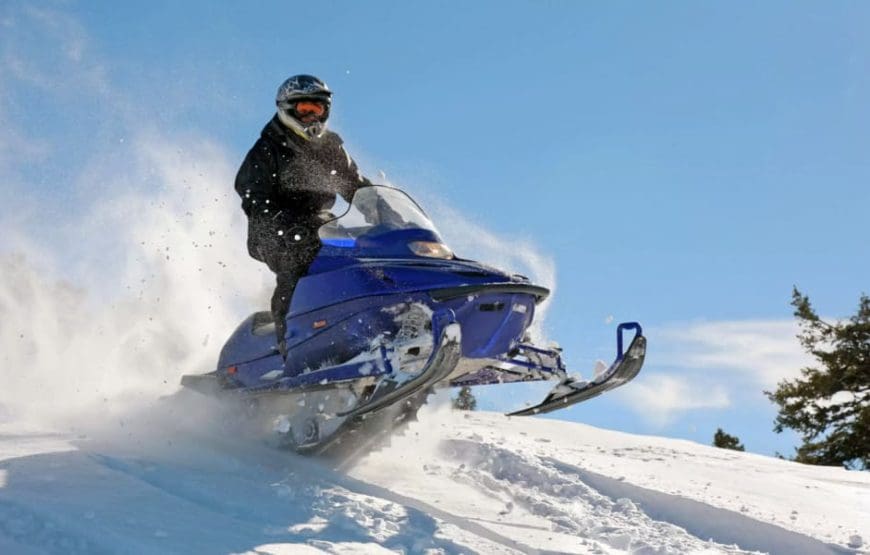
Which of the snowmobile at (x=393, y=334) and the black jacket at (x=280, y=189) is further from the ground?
the black jacket at (x=280, y=189)

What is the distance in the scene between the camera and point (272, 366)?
23.4ft

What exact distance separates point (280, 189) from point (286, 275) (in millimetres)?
681

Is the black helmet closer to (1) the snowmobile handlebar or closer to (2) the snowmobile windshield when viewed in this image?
(2) the snowmobile windshield

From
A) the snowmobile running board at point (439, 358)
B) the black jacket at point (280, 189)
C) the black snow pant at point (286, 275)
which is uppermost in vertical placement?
the black jacket at point (280, 189)

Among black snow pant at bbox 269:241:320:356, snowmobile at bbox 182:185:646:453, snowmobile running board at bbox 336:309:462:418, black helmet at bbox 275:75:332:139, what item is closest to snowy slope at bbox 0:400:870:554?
snowmobile at bbox 182:185:646:453

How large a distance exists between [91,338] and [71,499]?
16.9ft

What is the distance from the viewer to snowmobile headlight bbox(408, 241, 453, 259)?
615 centimetres

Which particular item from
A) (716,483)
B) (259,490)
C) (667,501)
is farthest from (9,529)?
(716,483)

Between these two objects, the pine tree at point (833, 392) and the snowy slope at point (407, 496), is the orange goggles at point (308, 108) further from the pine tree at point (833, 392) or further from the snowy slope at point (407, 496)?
the pine tree at point (833, 392)

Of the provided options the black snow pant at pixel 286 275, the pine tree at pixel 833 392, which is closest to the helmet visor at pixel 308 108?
the black snow pant at pixel 286 275

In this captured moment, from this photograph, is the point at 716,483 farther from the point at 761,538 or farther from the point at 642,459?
the point at 761,538

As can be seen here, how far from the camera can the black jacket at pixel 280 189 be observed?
672 cm

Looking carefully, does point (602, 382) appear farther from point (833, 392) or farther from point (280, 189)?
point (833, 392)

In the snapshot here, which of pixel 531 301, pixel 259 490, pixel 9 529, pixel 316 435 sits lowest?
pixel 9 529
